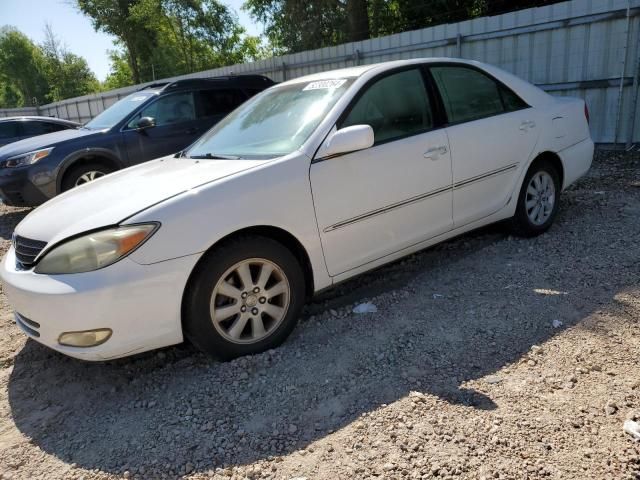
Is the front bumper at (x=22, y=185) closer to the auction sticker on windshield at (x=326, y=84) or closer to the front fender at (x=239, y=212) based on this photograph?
the auction sticker on windshield at (x=326, y=84)

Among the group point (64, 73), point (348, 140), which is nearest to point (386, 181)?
point (348, 140)

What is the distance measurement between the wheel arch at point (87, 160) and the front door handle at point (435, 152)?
193 inches

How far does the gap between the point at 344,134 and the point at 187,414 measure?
1.81 meters

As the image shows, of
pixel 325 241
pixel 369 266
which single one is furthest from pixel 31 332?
pixel 369 266

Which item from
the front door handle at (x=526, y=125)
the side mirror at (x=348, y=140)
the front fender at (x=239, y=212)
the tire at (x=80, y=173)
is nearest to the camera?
the front fender at (x=239, y=212)

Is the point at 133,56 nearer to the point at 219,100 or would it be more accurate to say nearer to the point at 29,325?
the point at 219,100

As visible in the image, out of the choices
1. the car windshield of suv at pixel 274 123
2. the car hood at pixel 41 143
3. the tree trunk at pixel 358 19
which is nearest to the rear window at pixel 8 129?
the car hood at pixel 41 143

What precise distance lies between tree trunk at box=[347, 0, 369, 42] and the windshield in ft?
30.6

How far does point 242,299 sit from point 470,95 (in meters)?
2.53

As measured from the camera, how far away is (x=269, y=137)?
3494 mm

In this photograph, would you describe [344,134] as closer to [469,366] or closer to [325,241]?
[325,241]

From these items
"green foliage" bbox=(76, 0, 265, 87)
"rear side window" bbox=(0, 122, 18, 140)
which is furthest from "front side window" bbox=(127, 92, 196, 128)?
"green foliage" bbox=(76, 0, 265, 87)

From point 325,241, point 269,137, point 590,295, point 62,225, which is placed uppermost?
point 269,137

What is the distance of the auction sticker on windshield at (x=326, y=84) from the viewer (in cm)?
361
